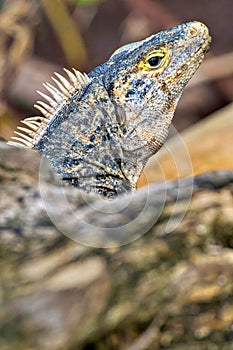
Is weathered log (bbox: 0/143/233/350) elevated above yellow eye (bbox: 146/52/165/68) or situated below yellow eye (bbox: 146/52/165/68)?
below


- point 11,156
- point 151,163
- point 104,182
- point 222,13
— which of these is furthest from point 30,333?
point 222,13

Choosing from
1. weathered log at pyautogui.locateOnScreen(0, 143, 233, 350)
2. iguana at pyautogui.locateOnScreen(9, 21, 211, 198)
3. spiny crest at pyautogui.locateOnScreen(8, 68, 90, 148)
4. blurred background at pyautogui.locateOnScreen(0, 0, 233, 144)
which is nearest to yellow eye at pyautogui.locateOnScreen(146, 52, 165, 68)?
iguana at pyautogui.locateOnScreen(9, 21, 211, 198)

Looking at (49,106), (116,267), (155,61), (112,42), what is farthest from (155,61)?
(112,42)

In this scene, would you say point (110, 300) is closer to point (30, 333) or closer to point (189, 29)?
point (30, 333)

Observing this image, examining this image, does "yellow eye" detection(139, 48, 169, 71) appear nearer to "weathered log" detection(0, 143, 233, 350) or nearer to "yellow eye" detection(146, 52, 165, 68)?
"yellow eye" detection(146, 52, 165, 68)

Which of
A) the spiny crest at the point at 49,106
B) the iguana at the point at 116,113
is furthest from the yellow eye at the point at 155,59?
the spiny crest at the point at 49,106

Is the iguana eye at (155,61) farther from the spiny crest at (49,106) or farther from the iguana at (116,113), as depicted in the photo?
the spiny crest at (49,106)
